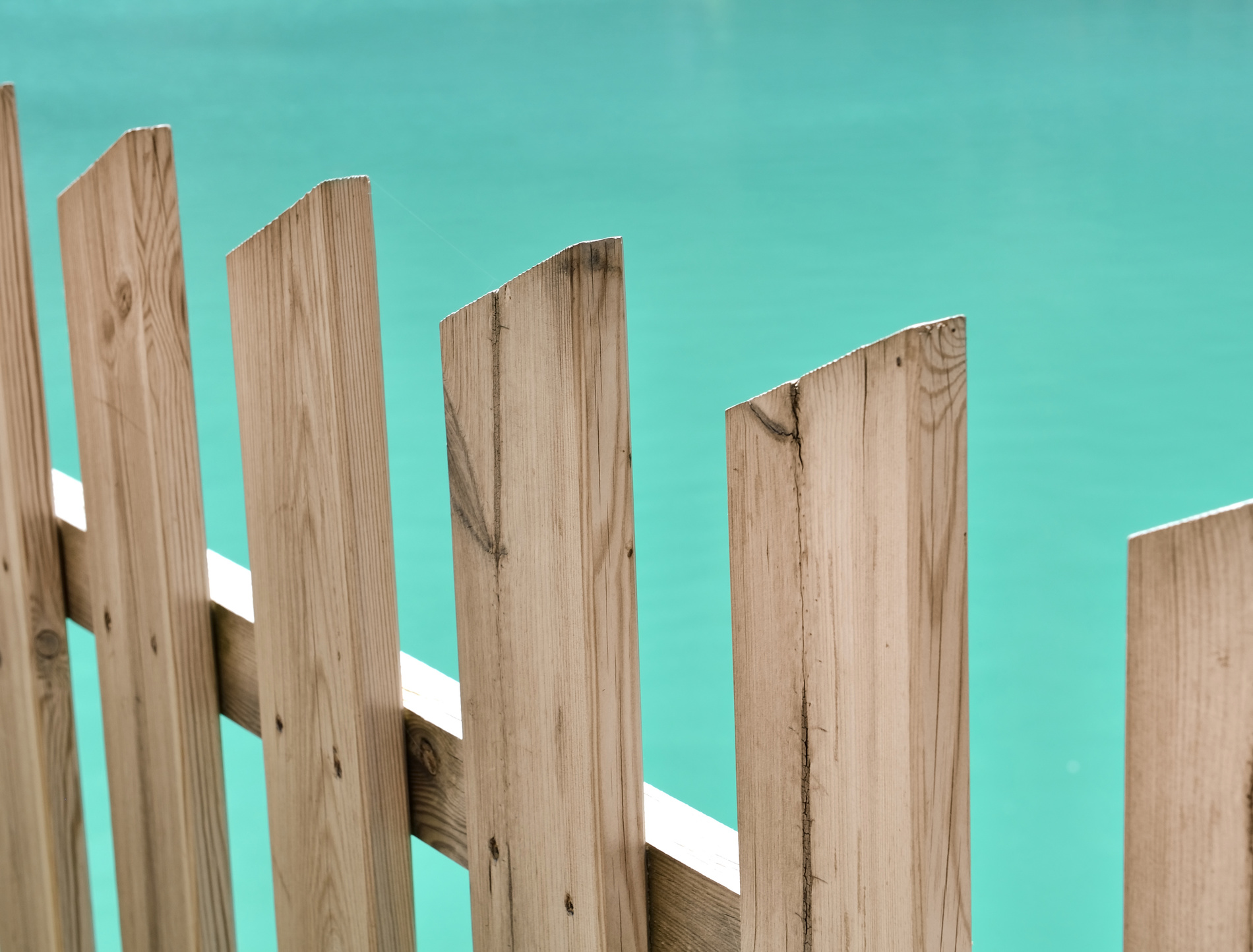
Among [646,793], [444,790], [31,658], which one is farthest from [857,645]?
[31,658]

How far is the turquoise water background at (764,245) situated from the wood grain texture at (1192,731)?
2.19m

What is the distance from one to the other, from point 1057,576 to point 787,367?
1.09 meters

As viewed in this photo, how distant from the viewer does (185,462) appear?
946 millimetres

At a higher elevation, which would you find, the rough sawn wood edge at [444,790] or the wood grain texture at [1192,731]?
the wood grain texture at [1192,731]

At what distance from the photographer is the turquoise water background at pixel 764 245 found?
3.00 metres

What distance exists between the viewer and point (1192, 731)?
1.52 ft

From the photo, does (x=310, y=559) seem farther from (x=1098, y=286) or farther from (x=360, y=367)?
(x=1098, y=286)

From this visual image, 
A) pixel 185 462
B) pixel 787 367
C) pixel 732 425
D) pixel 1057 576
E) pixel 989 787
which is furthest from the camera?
pixel 787 367

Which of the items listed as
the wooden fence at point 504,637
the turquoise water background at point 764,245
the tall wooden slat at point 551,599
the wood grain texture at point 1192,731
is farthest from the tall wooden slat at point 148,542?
the turquoise water background at point 764,245

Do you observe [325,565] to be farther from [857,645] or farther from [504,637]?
[857,645]

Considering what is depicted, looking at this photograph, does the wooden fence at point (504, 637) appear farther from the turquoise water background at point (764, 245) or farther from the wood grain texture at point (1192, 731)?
the turquoise water background at point (764, 245)

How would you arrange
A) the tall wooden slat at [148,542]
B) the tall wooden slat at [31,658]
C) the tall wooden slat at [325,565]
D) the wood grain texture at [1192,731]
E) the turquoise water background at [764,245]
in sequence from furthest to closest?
1. the turquoise water background at [764,245]
2. the tall wooden slat at [31,658]
3. the tall wooden slat at [148,542]
4. the tall wooden slat at [325,565]
5. the wood grain texture at [1192,731]

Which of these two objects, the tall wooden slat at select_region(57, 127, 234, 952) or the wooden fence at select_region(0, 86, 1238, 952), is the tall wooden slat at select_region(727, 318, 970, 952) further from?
the tall wooden slat at select_region(57, 127, 234, 952)

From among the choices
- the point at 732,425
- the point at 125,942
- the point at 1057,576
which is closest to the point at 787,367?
the point at 1057,576
